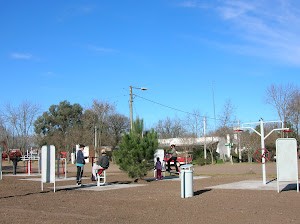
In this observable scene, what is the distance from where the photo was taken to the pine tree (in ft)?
54.4

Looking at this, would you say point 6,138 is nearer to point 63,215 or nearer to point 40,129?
point 40,129

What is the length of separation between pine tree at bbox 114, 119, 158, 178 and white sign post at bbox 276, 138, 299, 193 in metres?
6.82

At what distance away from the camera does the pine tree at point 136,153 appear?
16.6 metres

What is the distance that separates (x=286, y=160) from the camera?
11.4 m

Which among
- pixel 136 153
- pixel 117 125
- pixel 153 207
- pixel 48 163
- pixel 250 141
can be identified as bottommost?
pixel 153 207

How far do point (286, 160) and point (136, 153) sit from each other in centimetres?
727

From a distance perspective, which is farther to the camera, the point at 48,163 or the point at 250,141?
the point at 250,141

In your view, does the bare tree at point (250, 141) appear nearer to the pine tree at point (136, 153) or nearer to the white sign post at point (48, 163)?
the pine tree at point (136, 153)

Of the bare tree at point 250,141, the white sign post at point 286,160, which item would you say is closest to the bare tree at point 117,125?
the bare tree at point 250,141

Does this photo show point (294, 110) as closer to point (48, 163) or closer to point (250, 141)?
point (250, 141)

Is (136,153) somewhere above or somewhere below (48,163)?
above

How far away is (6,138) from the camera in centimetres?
4128

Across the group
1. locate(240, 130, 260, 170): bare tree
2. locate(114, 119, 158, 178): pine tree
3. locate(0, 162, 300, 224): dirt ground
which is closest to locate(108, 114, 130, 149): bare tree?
locate(240, 130, 260, 170): bare tree

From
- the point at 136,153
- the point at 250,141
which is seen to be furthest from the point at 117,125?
the point at 136,153
